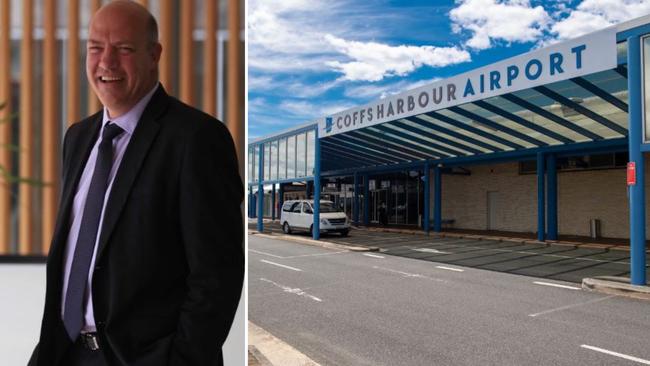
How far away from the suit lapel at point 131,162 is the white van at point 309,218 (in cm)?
1527

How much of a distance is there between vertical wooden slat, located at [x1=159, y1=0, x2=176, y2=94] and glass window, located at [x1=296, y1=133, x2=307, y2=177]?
13027 mm

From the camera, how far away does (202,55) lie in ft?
15.7

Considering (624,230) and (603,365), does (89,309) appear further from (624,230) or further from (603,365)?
(624,230)

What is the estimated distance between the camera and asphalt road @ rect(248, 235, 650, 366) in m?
4.30

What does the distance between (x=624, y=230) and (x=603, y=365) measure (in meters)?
12.5

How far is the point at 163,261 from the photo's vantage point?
139 cm

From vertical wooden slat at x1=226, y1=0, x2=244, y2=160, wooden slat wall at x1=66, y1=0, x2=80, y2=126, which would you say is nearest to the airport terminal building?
vertical wooden slat at x1=226, y1=0, x2=244, y2=160

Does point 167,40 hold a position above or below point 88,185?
above

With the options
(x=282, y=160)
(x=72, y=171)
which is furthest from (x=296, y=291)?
(x=282, y=160)

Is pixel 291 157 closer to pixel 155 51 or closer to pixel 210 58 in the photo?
pixel 210 58

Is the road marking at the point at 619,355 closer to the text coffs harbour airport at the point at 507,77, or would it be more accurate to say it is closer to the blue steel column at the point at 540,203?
the text coffs harbour airport at the point at 507,77

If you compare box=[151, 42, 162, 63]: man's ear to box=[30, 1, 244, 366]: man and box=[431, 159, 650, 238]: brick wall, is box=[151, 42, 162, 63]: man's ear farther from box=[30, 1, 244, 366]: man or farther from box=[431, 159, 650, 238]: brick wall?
box=[431, 159, 650, 238]: brick wall

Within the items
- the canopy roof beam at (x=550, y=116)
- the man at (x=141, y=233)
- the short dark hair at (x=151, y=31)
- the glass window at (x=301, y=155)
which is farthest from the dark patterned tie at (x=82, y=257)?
the glass window at (x=301, y=155)

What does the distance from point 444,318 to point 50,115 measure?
475 centimetres
